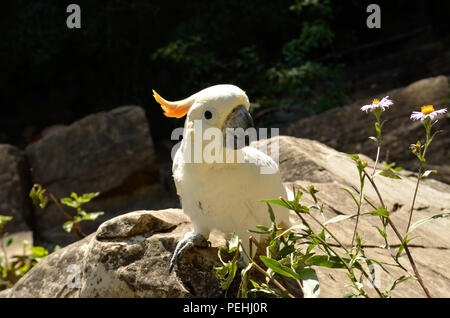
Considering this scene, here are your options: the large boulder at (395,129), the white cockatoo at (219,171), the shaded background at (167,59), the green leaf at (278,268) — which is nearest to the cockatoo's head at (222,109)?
the white cockatoo at (219,171)

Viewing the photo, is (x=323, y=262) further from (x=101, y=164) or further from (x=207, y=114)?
(x=101, y=164)

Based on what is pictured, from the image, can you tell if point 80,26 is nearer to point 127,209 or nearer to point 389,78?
point 127,209

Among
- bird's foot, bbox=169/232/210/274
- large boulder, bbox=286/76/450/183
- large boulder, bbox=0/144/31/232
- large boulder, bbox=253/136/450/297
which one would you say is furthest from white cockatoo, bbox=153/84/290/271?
large boulder, bbox=0/144/31/232

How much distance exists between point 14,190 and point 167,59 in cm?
193

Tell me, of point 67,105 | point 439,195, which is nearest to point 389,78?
point 439,195

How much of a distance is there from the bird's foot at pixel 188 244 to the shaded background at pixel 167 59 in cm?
280

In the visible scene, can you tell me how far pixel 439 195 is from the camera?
7.55ft

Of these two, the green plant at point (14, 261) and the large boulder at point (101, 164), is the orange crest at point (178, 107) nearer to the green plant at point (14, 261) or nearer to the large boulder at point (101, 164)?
the green plant at point (14, 261)

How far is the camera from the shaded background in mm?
4277

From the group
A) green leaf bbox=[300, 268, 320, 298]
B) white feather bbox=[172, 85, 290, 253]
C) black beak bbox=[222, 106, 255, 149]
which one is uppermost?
black beak bbox=[222, 106, 255, 149]

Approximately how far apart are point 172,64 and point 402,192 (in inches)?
127

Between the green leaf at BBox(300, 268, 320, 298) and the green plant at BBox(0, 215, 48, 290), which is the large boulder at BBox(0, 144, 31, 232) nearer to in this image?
the green plant at BBox(0, 215, 48, 290)

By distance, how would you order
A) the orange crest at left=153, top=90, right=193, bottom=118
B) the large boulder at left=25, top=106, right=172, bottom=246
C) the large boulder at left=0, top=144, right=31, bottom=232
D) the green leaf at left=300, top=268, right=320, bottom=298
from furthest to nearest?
1. the large boulder at left=25, top=106, right=172, bottom=246
2. the large boulder at left=0, top=144, right=31, bottom=232
3. the orange crest at left=153, top=90, right=193, bottom=118
4. the green leaf at left=300, top=268, right=320, bottom=298

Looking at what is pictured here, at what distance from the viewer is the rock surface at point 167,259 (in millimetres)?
1376
